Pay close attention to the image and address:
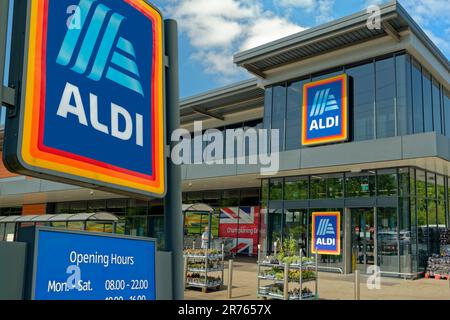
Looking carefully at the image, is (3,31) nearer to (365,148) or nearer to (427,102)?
(365,148)

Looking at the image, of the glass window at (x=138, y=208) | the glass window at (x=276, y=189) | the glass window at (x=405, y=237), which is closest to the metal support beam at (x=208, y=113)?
the glass window at (x=138, y=208)

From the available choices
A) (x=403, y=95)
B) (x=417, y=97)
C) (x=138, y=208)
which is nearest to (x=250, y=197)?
(x=138, y=208)

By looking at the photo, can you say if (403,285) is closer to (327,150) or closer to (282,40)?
(327,150)

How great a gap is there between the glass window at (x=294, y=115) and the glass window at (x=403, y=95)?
4.83 meters

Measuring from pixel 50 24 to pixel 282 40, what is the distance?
821 inches

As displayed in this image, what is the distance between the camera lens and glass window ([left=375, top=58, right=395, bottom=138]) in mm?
19859

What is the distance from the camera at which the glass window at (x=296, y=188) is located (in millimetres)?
22750

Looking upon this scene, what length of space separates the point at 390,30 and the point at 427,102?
4.86 m

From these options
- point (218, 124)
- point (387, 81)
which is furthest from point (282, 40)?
point (218, 124)

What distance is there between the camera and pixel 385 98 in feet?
66.1

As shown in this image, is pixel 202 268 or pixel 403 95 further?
pixel 403 95

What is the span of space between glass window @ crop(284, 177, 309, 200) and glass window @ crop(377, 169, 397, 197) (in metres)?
3.82

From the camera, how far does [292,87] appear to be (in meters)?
23.8
